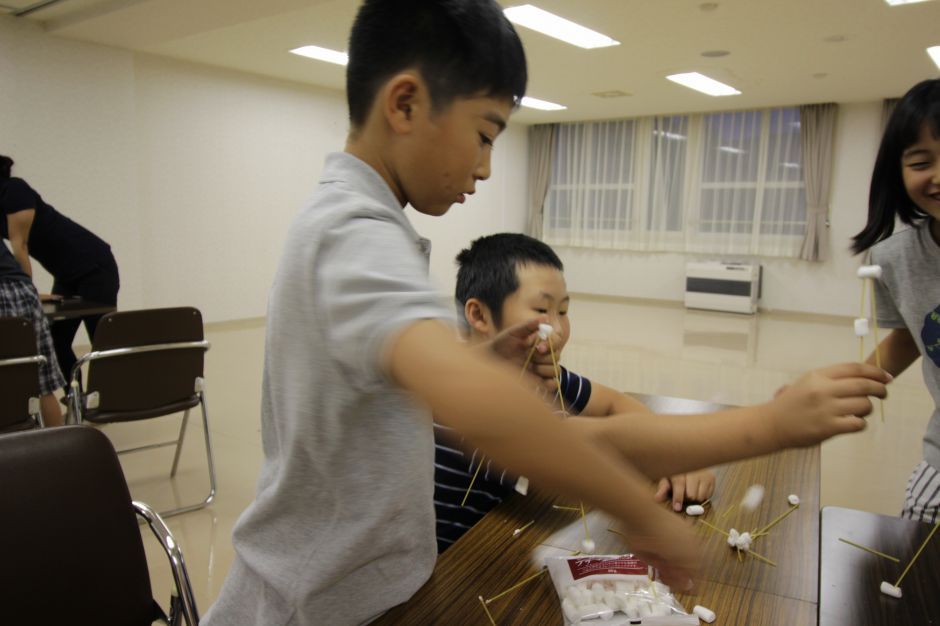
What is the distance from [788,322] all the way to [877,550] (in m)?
8.10

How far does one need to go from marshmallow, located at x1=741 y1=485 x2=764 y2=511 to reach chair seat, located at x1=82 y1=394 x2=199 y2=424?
7.95 ft

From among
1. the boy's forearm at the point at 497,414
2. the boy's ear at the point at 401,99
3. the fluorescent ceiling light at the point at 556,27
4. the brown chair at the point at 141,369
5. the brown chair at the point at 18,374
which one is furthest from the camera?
the fluorescent ceiling light at the point at 556,27

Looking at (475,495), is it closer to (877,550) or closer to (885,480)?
(877,550)

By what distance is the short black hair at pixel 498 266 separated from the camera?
5.08ft

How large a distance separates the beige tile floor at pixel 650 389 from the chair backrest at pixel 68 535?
3.54 feet

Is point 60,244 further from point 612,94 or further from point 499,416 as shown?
point 612,94

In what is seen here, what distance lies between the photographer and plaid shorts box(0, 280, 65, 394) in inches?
107

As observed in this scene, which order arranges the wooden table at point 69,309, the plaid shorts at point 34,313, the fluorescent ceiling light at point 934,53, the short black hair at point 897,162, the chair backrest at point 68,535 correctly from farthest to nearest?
the fluorescent ceiling light at point 934,53
the wooden table at point 69,309
the plaid shorts at point 34,313
the short black hair at point 897,162
the chair backrest at point 68,535

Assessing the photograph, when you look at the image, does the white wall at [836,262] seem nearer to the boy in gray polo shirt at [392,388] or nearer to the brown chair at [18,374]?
the brown chair at [18,374]

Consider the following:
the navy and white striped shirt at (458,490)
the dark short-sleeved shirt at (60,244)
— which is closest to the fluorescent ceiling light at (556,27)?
the dark short-sleeved shirt at (60,244)

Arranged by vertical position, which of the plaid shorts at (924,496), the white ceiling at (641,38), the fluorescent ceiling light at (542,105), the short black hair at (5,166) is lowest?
the plaid shorts at (924,496)

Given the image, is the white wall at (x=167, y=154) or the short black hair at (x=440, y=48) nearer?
Answer: the short black hair at (x=440, y=48)

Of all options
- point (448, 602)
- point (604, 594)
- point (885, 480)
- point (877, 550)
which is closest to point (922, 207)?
point (877, 550)

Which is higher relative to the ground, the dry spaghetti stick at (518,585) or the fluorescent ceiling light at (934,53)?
the fluorescent ceiling light at (934,53)
